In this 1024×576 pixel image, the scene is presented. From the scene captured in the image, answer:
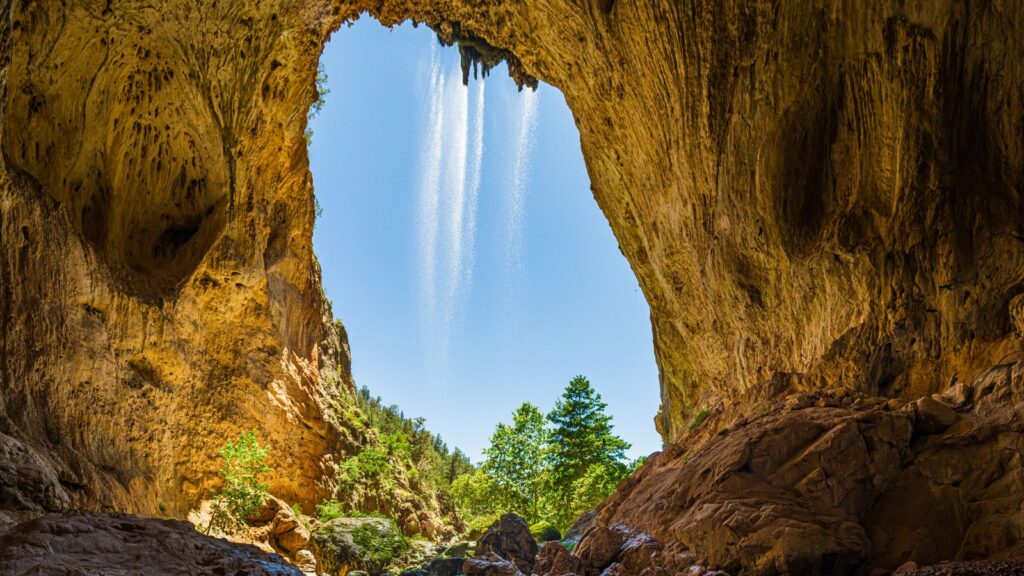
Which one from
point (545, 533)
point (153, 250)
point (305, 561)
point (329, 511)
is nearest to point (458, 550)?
point (545, 533)

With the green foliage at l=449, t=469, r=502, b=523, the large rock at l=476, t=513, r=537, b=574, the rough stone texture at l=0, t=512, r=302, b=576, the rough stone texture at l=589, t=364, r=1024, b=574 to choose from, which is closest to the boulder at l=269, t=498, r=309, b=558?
the large rock at l=476, t=513, r=537, b=574

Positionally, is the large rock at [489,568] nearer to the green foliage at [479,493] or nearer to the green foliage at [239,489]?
the green foliage at [239,489]

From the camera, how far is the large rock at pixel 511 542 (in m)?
17.3

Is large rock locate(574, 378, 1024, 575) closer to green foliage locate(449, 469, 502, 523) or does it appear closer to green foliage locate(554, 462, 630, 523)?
green foliage locate(554, 462, 630, 523)

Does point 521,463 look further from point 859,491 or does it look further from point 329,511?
point 859,491

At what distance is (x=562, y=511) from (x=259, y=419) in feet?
46.3

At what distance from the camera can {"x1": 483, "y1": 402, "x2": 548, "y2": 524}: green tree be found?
2706cm

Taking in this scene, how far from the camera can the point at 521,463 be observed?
27.7 metres

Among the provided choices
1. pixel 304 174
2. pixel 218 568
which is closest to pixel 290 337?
pixel 304 174

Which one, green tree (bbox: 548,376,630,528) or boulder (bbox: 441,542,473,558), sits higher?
green tree (bbox: 548,376,630,528)

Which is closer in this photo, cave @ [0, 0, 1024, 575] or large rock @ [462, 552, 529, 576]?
cave @ [0, 0, 1024, 575]

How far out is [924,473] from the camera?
7078 millimetres

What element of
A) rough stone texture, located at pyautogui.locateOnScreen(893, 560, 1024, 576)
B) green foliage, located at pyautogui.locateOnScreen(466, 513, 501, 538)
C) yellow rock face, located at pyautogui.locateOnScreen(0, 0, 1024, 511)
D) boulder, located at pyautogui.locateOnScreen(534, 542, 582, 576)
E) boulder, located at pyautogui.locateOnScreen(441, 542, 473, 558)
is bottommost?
rough stone texture, located at pyautogui.locateOnScreen(893, 560, 1024, 576)

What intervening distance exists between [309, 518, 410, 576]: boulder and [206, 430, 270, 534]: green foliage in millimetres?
2410
